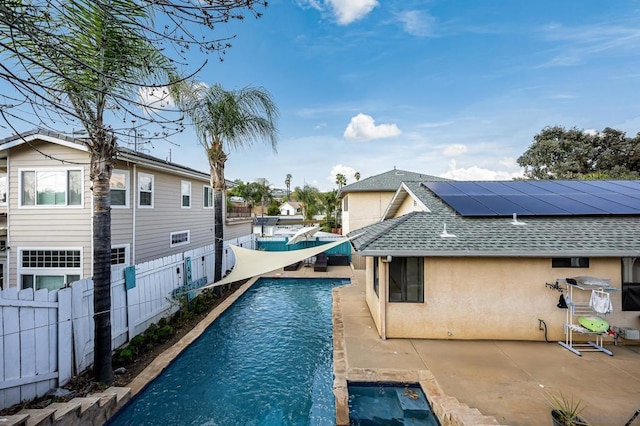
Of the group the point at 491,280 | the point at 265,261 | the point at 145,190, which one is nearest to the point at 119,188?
the point at 145,190

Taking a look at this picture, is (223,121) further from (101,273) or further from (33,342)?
(33,342)

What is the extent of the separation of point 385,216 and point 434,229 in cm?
746

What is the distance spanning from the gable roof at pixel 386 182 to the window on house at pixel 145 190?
41.1 ft

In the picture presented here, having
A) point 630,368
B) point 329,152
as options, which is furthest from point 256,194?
point 630,368

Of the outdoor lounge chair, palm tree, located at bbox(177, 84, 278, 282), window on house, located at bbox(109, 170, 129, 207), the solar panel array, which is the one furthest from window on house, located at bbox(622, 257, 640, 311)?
window on house, located at bbox(109, 170, 129, 207)

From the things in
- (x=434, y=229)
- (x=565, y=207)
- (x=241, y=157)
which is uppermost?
(x=241, y=157)

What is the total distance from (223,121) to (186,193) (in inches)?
214

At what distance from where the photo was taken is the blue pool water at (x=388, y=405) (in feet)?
16.5

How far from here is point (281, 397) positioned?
5.97 metres

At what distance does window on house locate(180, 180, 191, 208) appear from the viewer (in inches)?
589

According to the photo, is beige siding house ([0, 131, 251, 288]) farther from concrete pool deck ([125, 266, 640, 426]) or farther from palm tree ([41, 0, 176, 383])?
concrete pool deck ([125, 266, 640, 426])

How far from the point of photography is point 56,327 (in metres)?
5.48

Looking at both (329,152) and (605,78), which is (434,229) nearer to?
(605,78)

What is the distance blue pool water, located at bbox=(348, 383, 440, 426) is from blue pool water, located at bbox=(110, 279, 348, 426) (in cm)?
48
